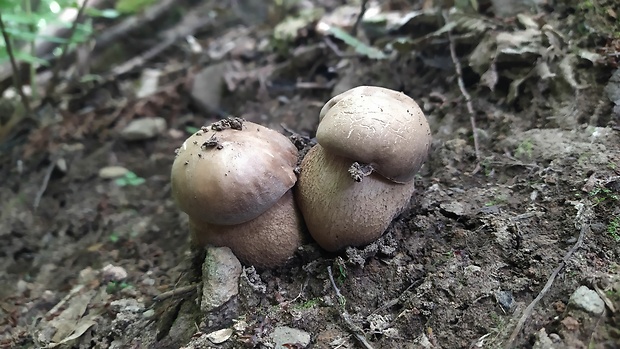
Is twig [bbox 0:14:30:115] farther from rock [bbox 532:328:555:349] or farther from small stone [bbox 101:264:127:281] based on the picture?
rock [bbox 532:328:555:349]

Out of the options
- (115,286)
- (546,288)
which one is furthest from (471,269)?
(115,286)

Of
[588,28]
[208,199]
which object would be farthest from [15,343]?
[588,28]

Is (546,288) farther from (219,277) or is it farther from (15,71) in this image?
(15,71)

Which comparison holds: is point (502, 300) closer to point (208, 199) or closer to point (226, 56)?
point (208, 199)

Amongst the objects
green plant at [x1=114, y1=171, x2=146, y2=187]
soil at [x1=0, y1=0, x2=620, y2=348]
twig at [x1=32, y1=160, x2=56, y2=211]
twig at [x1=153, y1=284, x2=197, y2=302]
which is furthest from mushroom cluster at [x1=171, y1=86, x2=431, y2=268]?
twig at [x1=32, y1=160, x2=56, y2=211]

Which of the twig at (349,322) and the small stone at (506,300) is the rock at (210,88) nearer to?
the twig at (349,322)

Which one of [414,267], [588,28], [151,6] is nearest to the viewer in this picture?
[414,267]
